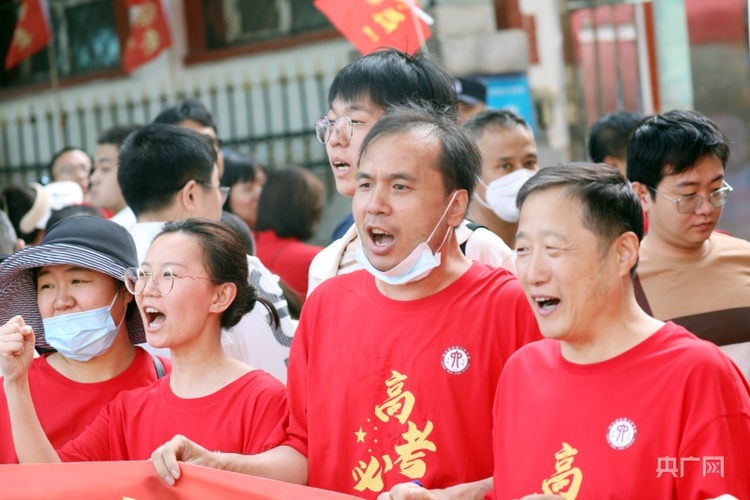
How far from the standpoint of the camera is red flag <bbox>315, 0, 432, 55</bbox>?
5.74 m

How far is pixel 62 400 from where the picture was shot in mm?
4027

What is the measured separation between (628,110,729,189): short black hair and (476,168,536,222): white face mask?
2.93 feet

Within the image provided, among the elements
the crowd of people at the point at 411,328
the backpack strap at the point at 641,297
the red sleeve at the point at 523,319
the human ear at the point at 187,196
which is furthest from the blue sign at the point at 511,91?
the red sleeve at the point at 523,319

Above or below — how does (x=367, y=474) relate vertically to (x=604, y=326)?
below

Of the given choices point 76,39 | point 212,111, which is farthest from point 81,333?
point 76,39

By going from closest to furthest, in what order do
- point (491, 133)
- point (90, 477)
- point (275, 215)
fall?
point (90, 477) → point (491, 133) → point (275, 215)

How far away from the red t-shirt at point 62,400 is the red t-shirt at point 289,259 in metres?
2.47

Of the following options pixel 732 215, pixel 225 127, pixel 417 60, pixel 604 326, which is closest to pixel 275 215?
pixel 417 60

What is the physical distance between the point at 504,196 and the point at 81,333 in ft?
7.03

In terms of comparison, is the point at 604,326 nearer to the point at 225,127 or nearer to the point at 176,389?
the point at 176,389

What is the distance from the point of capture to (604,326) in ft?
9.75

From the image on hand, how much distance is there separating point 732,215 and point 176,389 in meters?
5.38

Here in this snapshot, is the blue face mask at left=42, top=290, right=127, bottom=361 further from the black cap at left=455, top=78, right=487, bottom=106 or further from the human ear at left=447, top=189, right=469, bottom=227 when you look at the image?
the black cap at left=455, top=78, right=487, bottom=106

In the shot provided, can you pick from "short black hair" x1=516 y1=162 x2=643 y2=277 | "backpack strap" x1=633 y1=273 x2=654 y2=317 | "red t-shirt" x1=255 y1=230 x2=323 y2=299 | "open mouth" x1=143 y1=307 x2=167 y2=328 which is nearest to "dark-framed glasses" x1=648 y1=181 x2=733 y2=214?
"backpack strap" x1=633 y1=273 x2=654 y2=317
